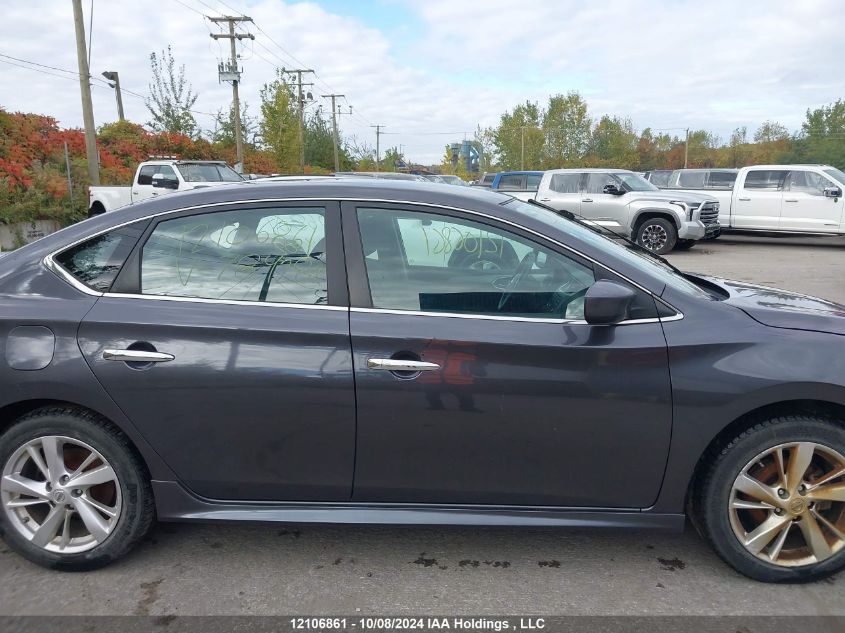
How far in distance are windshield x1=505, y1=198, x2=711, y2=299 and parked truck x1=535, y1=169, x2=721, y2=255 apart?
11.0 meters

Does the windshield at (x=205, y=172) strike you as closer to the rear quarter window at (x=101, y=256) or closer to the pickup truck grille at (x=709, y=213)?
the pickup truck grille at (x=709, y=213)

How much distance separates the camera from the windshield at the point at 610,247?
2.84m

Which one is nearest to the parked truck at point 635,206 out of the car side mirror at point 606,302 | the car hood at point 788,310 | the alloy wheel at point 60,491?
the car hood at point 788,310

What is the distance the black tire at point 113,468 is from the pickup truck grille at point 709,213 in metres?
13.8

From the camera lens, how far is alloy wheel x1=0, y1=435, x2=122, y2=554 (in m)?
2.78

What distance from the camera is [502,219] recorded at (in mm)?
2756

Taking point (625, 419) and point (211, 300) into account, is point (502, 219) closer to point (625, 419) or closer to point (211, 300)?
point (625, 419)

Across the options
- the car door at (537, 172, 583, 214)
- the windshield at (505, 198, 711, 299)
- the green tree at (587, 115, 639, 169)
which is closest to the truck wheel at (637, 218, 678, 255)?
the car door at (537, 172, 583, 214)

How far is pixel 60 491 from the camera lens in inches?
110

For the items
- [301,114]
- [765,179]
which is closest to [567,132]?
[301,114]

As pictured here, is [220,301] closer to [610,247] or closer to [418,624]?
[418,624]

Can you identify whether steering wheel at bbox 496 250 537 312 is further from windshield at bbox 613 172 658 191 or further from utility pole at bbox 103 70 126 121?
utility pole at bbox 103 70 126 121

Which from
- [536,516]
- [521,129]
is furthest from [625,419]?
[521,129]

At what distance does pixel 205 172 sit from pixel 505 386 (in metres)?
17.1
